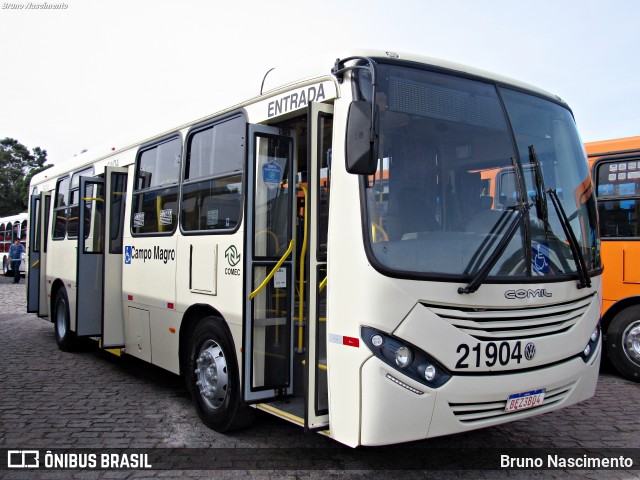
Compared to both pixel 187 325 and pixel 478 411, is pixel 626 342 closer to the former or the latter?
pixel 478 411

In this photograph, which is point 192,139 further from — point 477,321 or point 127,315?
point 477,321

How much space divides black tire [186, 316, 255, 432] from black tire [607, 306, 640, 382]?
483 cm

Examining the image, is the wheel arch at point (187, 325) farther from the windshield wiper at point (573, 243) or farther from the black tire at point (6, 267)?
the black tire at point (6, 267)

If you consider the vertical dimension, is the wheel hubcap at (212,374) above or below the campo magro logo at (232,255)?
below

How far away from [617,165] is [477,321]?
200 inches

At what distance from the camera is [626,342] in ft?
23.9

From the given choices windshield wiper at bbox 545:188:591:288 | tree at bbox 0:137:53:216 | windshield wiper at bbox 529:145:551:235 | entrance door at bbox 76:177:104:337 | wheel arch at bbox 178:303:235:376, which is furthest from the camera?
tree at bbox 0:137:53:216

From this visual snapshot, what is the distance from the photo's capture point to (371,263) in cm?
367

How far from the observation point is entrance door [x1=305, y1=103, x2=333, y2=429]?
3975 millimetres

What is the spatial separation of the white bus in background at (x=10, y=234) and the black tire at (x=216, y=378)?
23041 mm

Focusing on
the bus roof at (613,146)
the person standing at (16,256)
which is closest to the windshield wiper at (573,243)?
the bus roof at (613,146)

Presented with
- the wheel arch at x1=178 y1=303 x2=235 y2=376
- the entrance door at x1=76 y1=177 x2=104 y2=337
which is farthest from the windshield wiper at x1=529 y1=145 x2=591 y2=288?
the entrance door at x1=76 y1=177 x2=104 y2=337

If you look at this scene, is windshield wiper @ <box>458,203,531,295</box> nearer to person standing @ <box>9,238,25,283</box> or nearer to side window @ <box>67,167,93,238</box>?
side window @ <box>67,167,93,238</box>

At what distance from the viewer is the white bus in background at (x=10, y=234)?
25922 millimetres
